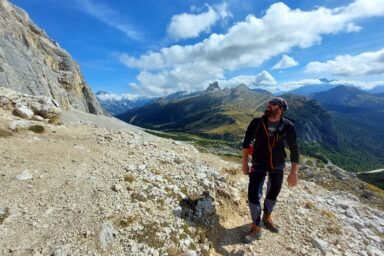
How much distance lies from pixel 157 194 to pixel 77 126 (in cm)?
1054

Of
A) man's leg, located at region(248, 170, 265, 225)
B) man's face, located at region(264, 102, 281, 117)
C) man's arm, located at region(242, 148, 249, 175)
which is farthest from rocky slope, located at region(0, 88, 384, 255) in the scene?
man's face, located at region(264, 102, 281, 117)

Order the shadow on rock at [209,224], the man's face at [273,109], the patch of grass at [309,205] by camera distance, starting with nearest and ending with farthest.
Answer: the man's face at [273,109]
the shadow on rock at [209,224]
the patch of grass at [309,205]

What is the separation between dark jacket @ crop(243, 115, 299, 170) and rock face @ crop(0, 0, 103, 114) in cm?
5197

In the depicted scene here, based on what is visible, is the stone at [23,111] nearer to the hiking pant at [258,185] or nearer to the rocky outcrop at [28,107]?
the rocky outcrop at [28,107]

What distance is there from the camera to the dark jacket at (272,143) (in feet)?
33.4

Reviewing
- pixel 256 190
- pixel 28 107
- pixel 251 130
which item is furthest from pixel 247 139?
pixel 28 107

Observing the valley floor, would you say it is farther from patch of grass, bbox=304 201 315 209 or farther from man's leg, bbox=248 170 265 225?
man's leg, bbox=248 170 265 225

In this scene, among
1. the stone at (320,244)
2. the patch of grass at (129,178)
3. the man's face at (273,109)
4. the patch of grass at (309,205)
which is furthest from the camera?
the patch of grass at (309,205)

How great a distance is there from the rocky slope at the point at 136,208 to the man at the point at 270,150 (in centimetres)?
159

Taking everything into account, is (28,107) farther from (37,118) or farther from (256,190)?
(256,190)

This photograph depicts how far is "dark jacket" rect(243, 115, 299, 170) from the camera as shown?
1018 cm

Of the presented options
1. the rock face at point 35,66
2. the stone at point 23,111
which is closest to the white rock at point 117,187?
the stone at point 23,111

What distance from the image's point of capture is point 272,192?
1087 centimetres

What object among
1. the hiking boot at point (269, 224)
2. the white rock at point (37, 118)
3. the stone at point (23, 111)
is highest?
the stone at point (23, 111)
